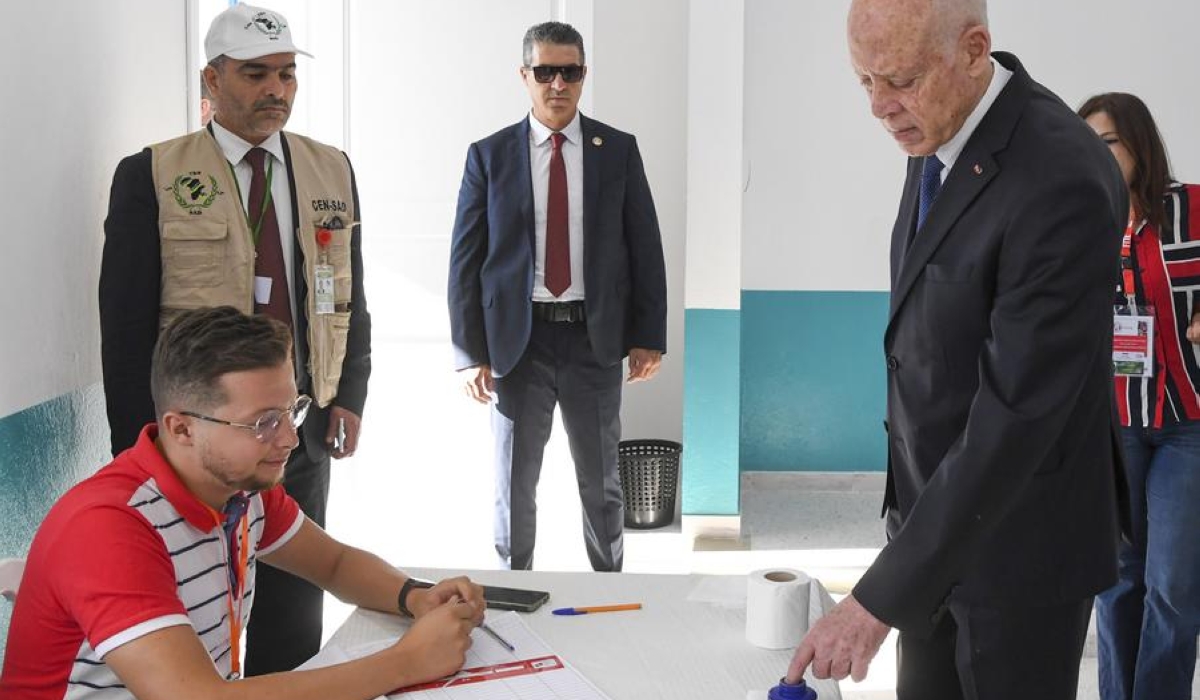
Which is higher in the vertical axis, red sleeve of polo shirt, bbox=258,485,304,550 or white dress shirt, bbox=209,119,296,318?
white dress shirt, bbox=209,119,296,318

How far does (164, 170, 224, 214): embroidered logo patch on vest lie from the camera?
2.74 metres

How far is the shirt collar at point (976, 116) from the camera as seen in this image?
177 centimetres

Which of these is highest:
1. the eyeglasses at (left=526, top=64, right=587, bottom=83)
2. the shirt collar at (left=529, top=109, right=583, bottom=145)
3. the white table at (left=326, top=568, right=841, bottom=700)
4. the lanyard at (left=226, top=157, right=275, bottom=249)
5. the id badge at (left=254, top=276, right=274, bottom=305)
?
the eyeglasses at (left=526, top=64, right=587, bottom=83)

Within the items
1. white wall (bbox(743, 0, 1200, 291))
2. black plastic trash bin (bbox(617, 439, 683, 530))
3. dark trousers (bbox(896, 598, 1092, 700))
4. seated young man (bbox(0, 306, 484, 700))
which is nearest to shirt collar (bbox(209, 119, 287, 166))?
seated young man (bbox(0, 306, 484, 700))

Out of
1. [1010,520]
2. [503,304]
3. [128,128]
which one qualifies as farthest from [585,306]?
[1010,520]

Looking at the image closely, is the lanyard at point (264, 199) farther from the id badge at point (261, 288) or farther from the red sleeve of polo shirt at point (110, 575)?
the red sleeve of polo shirt at point (110, 575)

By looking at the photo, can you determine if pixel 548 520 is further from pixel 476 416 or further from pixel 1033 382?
pixel 1033 382

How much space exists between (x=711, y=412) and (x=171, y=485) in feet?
10.9

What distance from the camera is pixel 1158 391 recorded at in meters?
2.96

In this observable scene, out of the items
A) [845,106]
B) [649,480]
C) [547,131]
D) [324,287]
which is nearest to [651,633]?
[324,287]

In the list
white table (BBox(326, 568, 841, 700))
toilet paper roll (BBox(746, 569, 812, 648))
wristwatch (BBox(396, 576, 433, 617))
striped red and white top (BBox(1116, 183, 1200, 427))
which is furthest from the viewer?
striped red and white top (BBox(1116, 183, 1200, 427))

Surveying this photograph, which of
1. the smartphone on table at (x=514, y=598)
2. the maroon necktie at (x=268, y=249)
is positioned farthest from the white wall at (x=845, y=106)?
the smartphone on table at (x=514, y=598)

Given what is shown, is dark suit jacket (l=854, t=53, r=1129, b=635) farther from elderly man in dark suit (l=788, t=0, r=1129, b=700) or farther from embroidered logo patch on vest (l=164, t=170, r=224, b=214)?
embroidered logo patch on vest (l=164, t=170, r=224, b=214)

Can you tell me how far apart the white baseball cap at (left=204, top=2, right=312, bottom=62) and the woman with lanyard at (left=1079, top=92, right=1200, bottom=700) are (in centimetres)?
193
